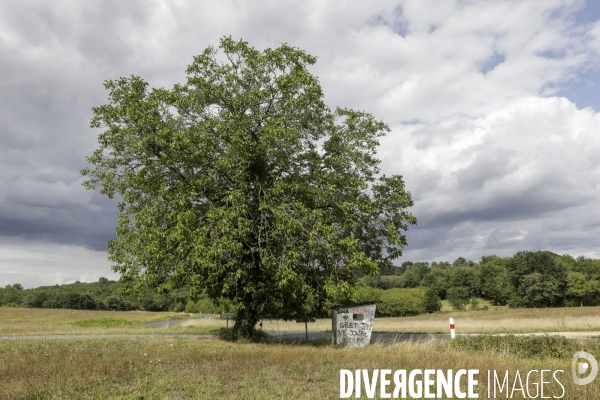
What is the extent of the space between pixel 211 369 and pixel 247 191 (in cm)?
950

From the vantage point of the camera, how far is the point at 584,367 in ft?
37.7

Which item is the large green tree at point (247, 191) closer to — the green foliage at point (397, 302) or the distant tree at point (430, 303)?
the green foliage at point (397, 302)

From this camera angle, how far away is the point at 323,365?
1184 cm

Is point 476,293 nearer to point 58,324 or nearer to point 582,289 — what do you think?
point 582,289

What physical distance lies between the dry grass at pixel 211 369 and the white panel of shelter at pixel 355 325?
3060 mm

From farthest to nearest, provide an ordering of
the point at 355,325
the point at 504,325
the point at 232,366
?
1. the point at 504,325
2. the point at 355,325
3. the point at 232,366

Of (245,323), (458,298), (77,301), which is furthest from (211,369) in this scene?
(77,301)

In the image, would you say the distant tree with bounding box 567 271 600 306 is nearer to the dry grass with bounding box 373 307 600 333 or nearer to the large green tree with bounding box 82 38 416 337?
the dry grass with bounding box 373 307 600 333

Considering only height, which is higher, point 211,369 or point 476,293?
point 211,369

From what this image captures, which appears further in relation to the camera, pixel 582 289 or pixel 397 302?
pixel 582 289

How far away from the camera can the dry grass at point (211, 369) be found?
893 centimetres

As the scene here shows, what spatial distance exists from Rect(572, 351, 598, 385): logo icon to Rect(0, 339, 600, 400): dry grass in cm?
20

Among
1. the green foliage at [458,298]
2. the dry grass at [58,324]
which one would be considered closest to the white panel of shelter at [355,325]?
the dry grass at [58,324]

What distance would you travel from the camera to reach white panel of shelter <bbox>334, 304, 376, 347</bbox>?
1795 cm
